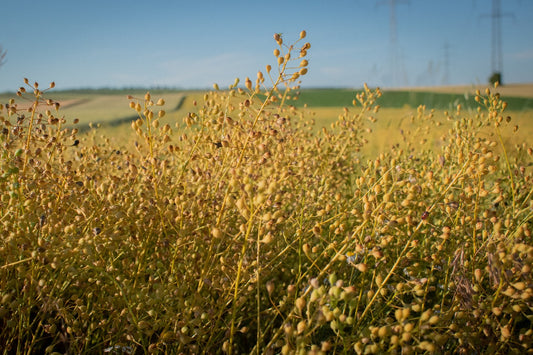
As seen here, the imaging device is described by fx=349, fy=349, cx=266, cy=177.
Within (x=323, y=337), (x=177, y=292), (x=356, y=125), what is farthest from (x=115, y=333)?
(x=356, y=125)

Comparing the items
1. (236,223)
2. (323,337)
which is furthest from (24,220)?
(323,337)

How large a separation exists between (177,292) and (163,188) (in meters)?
0.67

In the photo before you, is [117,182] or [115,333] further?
[117,182]

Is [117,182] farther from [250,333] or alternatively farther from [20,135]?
[250,333]

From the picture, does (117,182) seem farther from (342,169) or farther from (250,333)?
(342,169)

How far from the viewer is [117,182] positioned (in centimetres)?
191

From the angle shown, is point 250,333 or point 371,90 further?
point 371,90

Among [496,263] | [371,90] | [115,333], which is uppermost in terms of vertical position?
[371,90]

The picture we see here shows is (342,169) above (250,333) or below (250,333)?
above

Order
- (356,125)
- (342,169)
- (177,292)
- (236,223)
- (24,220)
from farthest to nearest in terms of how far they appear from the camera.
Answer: (342,169), (356,125), (236,223), (24,220), (177,292)

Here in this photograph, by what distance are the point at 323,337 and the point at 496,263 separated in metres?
0.90

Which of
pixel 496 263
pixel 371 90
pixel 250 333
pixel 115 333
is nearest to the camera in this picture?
pixel 496 263

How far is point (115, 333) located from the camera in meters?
1.50

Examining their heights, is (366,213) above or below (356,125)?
below
